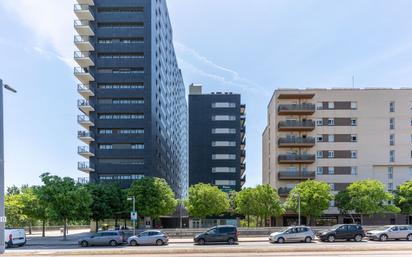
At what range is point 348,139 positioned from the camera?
6619 cm

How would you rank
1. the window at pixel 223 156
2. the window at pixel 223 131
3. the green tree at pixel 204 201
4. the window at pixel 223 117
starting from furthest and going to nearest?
the window at pixel 223 117
the window at pixel 223 131
the window at pixel 223 156
the green tree at pixel 204 201

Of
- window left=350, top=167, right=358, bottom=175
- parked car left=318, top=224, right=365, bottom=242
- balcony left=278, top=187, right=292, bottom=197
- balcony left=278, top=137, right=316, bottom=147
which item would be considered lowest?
parked car left=318, top=224, right=365, bottom=242

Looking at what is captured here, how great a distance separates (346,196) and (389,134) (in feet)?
56.5

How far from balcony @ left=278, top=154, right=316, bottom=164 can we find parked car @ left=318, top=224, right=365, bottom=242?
29658mm

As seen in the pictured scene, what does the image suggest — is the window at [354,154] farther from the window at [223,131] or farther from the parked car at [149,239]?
the parked car at [149,239]

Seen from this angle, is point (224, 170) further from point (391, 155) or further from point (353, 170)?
point (391, 155)

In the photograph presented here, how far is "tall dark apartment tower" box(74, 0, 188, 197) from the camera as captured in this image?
6862 centimetres

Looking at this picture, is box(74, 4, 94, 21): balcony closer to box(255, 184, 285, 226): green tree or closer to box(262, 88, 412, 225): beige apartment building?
box(262, 88, 412, 225): beige apartment building

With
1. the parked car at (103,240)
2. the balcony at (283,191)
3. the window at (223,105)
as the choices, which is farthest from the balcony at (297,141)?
the window at (223,105)

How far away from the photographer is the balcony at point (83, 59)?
6894 centimetres

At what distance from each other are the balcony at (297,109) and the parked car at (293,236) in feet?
110

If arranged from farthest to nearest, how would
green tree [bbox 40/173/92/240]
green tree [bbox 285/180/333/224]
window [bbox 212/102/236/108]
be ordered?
1. window [bbox 212/102/236/108]
2. green tree [bbox 285/180/333/224]
3. green tree [bbox 40/173/92/240]

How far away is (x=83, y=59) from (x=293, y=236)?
50682 millimetres

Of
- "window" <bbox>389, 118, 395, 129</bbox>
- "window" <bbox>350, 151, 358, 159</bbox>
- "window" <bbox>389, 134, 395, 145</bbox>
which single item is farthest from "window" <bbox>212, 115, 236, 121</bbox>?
"window" <bbox>389, 134, 395, 145</bbox>
